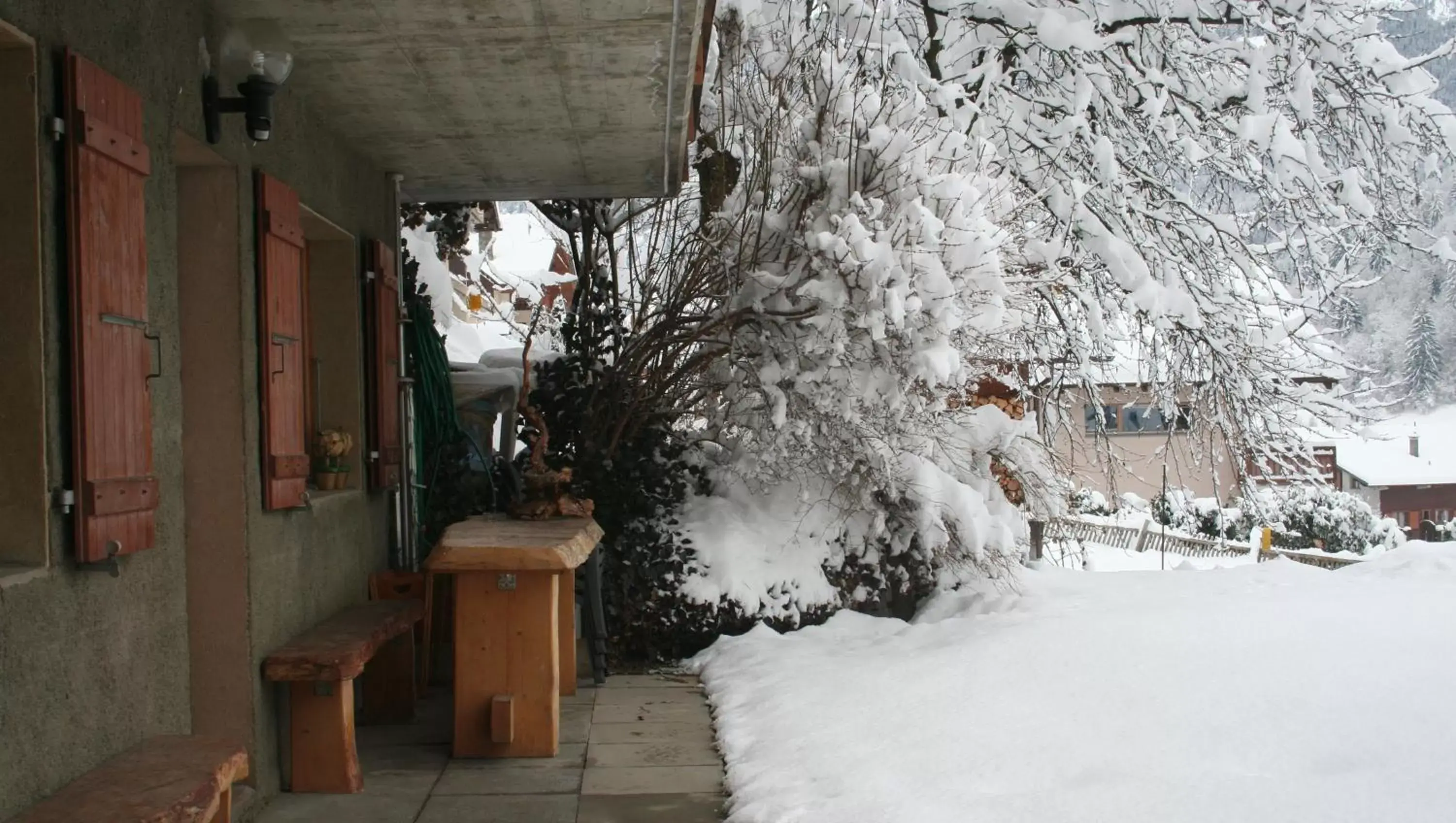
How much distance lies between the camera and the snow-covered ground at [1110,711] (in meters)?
3.30


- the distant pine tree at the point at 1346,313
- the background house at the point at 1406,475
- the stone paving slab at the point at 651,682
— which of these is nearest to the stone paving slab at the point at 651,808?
the stone paving slab at the point at 651,682

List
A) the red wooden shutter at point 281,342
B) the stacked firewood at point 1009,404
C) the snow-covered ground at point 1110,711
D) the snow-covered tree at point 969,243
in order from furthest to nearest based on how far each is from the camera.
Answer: the stacked firewood at point 1009,404 → the snow-covered tree at point 969,243 → the red wooden shutter at point 281,342 → the snow-covered ground at point 1110,711

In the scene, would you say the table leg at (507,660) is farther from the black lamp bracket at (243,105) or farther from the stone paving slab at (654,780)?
the black lamp bracket at (243,105)

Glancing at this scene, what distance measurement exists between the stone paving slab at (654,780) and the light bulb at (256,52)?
2.54 metres

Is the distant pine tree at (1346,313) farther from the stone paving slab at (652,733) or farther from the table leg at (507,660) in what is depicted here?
the table leg at (507,660)

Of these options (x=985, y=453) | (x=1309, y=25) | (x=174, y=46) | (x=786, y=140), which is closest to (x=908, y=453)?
(x=985, y=453)

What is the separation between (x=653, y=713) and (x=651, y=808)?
1307mm

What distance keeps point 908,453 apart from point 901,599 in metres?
0.89

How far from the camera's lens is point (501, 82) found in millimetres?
4555

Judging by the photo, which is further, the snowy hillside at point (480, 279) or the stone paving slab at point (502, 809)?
the snowy hillside at point (480, 279)

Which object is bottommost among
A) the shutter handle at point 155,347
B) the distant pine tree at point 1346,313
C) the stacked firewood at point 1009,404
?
the stacked firewood at point 1009,404

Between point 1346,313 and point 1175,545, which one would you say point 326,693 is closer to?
point 1346,313

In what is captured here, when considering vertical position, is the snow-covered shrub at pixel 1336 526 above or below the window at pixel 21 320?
below

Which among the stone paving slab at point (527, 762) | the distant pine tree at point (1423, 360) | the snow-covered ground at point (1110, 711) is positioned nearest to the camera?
the snow-covered ground at point (1110, 711)
